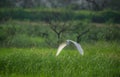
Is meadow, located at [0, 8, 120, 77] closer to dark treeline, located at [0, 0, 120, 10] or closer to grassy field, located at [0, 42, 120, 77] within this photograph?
grassy field, located at [0, 42, 120, 77]

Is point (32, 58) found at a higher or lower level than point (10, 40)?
higher

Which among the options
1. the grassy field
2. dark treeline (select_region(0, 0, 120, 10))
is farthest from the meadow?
dark treeline (select_region(0, 0, 120, 10))

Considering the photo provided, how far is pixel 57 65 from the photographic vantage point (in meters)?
5.81

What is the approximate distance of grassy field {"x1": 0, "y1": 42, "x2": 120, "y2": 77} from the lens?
5613 millimetres

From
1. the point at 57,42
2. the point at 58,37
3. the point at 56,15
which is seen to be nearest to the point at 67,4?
the point at 56,15

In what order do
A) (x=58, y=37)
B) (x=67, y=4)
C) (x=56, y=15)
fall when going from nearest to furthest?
(x=58, y=37)
(x=56, y=15)
(x=67, y=4)

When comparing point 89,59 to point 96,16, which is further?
point 96,16

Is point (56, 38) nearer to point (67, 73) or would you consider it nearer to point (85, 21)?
point (85, 21)

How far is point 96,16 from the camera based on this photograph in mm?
9734

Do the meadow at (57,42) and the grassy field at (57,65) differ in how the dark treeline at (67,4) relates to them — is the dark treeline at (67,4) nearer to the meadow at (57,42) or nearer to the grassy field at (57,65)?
the meadow at (57,42)

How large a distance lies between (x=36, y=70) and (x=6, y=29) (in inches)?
117

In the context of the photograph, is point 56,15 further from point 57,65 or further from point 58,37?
point 57,65

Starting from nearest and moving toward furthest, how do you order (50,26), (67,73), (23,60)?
(67,73) < (23,60) < (50,26)

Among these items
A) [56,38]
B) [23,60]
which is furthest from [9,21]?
[23,60]
